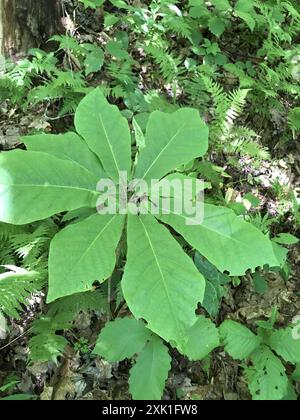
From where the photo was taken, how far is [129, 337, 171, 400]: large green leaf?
6.81ft

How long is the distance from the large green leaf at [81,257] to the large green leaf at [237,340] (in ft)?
3.28

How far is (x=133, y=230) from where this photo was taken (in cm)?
186

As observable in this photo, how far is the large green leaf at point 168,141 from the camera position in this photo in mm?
2043

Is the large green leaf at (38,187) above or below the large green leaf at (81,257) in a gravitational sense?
above

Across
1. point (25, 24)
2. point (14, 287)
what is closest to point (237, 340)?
point (14, 287)

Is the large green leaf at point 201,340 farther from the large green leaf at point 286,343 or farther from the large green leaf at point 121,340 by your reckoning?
the large green leaf at point 286,343

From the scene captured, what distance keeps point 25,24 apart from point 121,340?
8.08 ft

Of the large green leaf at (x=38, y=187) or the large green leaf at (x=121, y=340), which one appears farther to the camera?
the large green leaf at (x=121, y=340)

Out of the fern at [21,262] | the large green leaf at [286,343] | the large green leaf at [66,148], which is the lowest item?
the large green leaf at [286,343]

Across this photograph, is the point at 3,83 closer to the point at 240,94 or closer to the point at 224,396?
the point at 240,94

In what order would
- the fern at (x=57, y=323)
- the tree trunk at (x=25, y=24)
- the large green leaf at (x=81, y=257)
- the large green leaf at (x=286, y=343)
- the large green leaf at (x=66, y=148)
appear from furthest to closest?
the tree trunk at (x=25, y=24) < the large green leaf at (x=286, y=343) < the fern at (x=57, y=323) < the large green leaf at (x=66, y=148) < the large green leaf at (x=81, y=257)

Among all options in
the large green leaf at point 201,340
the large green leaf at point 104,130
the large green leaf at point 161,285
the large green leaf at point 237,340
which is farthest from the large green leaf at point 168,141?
the large green leaf at point 237,340

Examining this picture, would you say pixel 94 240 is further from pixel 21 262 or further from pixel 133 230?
pixel 21 262
